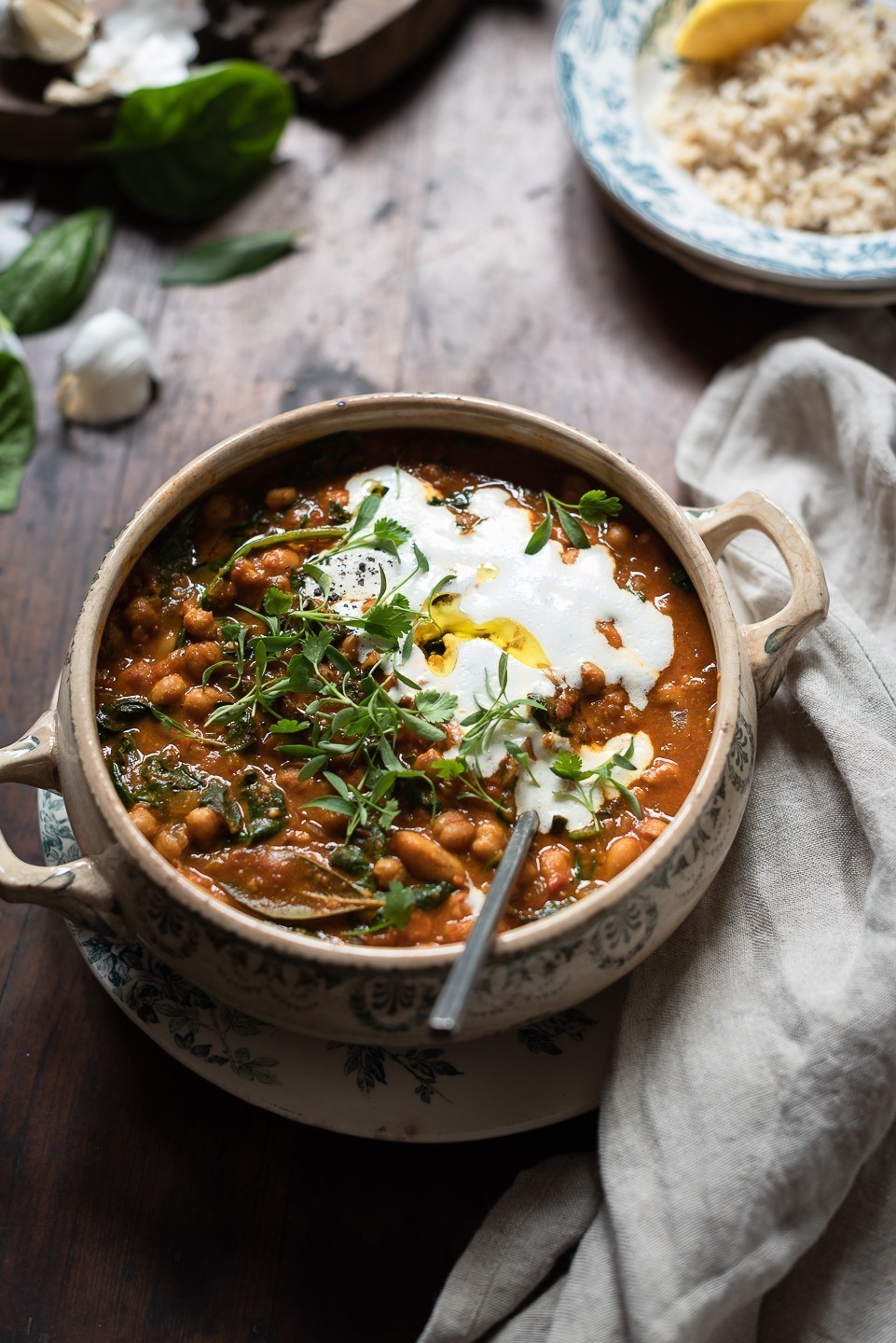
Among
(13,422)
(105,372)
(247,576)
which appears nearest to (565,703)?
(247,576)

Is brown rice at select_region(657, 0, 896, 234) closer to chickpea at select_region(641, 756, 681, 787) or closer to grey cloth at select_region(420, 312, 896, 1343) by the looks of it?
grey cloth at select_region(420, 312, 896, 1343)

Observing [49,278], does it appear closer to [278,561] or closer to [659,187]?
[278,561]

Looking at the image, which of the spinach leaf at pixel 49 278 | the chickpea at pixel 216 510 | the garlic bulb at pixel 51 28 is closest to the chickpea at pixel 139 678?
the chickpea at pixel 216 510

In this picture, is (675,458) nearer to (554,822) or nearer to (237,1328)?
(554,822)

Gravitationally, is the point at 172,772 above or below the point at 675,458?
above

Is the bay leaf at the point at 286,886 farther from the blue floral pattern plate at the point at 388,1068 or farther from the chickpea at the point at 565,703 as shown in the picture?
the chickpea at the point at 565,703

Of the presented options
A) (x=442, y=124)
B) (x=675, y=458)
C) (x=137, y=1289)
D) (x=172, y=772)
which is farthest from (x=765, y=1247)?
(x=442, y=124)
